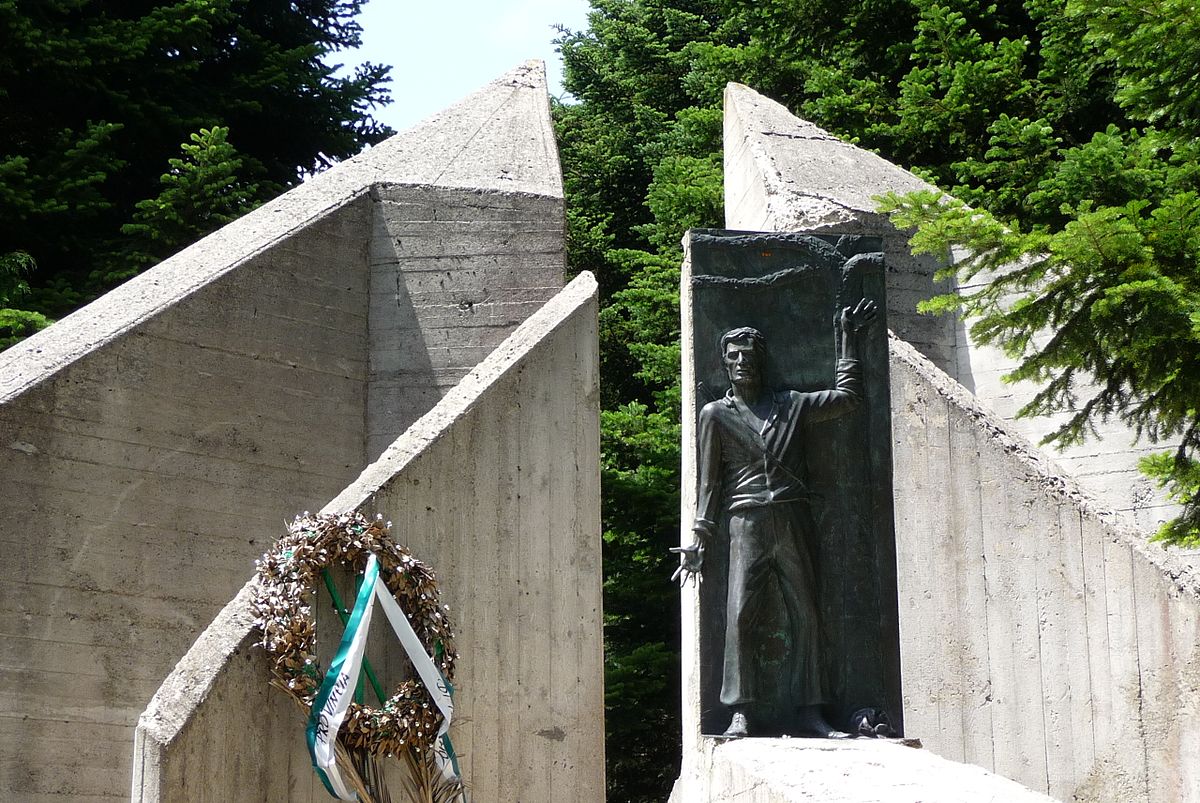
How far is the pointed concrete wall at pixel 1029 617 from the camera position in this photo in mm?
7734

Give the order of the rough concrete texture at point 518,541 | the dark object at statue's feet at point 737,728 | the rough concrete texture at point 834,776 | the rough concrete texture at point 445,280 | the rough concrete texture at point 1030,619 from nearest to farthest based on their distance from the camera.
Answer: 1. the rough concrete texture at point 834,776
2. the dark object at statue's feet at point 737,728
3. the rough concrete texture at point 1030,619
4. the rough concrete texture at point 518,541
5. the rough concrete texture at point 445,280

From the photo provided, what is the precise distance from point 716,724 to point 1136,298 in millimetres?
2506

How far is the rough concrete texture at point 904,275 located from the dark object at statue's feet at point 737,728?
3.57 metres

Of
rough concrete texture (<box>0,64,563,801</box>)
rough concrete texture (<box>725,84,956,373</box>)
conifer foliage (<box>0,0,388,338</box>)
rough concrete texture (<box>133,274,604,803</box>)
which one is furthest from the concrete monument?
conifer foliage (<box>0,0,388,338</box>)

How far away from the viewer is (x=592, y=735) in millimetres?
8148

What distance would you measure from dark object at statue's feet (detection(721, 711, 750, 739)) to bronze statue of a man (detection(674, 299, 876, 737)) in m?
0.03

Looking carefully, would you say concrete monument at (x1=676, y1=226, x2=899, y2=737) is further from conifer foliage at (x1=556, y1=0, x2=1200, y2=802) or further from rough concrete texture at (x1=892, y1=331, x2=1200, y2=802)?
rough concrete texture at (x1=892, y1=331, x2=1200, y2=802)

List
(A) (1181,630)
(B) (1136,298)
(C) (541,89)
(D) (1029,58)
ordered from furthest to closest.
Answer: (D) (1029,58), (C) (541,89), (A) (1181,630), (B) (1136,298)

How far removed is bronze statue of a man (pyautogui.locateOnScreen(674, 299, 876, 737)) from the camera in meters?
6.58

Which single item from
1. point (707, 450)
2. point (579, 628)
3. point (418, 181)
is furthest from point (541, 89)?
point (707, 450)

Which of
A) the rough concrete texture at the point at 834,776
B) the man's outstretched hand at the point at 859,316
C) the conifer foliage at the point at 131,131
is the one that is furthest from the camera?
the conifer foliage at the point at 131,131

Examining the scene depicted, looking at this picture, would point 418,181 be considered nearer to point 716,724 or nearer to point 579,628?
point 579,628

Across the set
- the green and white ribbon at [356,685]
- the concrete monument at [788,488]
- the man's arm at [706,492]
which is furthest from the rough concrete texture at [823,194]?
the green and white ribbon at [356,685]

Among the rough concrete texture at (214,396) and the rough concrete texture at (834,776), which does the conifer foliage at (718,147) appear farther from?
the rough concrete texture at (214,396)
